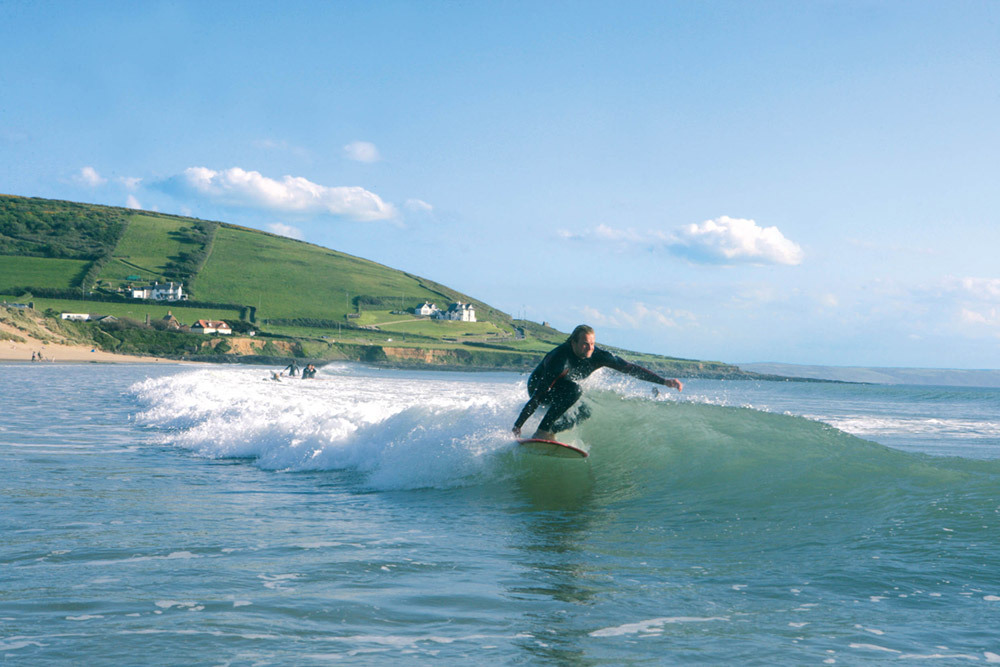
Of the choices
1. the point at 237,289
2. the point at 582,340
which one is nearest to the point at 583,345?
the point at 582,340

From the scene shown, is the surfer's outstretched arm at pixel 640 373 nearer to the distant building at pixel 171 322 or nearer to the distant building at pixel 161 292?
the distant building at pixel 171 322

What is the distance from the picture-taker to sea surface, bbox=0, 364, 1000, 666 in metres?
4.47

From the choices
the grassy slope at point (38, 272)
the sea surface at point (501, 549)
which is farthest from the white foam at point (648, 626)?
the grassy slope at point (38, 272)

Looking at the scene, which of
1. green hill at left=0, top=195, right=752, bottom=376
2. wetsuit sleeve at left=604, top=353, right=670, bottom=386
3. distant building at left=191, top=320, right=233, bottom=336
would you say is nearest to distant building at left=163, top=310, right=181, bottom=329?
green hill at left=0, top=195, right=752, bottom=376

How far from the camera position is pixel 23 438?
1485 cm

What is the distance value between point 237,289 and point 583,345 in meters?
137

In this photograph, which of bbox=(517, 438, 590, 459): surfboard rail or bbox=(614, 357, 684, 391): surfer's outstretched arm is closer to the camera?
bbox=(614, 357, 684, 391): surfer's outstretched arm

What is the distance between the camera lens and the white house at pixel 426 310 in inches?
5890

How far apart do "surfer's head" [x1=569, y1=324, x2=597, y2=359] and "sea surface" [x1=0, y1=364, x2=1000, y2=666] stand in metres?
1.93

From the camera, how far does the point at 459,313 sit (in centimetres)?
15938

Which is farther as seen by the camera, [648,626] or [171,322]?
[171,322]

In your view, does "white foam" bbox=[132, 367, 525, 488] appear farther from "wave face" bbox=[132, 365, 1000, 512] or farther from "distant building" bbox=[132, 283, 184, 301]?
"distant building" bbox=[132, 283, 184, 301]

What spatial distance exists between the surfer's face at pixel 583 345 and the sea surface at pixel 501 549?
190 centimetres

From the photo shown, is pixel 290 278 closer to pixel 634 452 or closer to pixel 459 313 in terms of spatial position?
pixel 459 313
